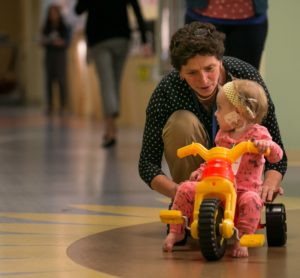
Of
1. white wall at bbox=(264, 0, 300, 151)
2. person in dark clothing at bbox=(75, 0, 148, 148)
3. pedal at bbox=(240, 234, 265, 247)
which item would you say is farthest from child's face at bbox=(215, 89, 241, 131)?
person in dark clothing at bbox=(75, 0, 148, 148)

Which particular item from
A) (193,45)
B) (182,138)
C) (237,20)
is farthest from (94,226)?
(237,20)

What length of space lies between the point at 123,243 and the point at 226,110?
672mm

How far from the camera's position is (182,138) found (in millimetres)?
3949

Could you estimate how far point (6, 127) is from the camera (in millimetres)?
12320

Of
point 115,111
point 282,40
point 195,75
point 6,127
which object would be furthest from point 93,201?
point 6,127

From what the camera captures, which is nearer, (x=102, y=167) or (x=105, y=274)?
(x=105, y=274)

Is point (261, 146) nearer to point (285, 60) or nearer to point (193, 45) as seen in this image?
point (193, 45)

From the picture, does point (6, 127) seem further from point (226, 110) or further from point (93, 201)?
point (226, 110)

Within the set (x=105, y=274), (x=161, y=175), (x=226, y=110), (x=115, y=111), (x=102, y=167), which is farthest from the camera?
(x=115, y=111)

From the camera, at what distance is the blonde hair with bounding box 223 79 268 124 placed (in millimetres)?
3602

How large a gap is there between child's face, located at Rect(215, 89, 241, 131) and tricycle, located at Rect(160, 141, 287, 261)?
0.36 ft

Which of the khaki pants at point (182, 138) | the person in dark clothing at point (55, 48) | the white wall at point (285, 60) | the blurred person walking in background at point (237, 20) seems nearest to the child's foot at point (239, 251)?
the khaki pants at point (182, 138)

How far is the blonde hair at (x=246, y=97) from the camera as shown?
3602mm

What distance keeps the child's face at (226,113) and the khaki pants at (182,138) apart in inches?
11.0
